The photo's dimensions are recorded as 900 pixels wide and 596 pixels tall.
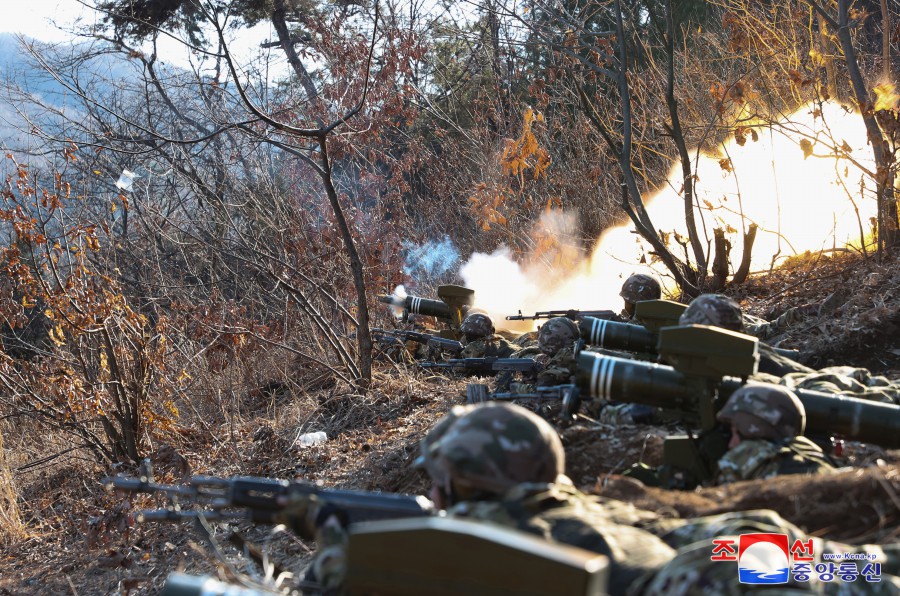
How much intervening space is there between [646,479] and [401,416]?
437 cm

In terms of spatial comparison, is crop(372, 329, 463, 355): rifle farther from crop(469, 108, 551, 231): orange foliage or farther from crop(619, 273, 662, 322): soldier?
crop(469, 108, 551, 231): orange foliage

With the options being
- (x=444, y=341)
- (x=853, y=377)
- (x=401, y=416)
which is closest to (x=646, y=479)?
(x=853, y=377)

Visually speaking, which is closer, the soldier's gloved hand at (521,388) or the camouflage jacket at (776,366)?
the camouflage jacket at (776,366)

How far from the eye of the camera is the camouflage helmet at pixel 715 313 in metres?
5.93

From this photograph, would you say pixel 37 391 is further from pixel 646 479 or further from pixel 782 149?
pixel 782 149

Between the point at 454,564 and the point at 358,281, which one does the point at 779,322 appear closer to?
the point at 358,281

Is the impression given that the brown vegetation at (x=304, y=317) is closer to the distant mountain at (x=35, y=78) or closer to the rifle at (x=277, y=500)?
the distant mountain at (x=35, y=78)

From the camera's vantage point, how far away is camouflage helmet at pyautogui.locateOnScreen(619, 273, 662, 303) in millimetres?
8742

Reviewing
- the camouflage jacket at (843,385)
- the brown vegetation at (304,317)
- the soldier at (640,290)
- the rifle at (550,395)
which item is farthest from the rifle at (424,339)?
the camouflage jacket at (843,385)

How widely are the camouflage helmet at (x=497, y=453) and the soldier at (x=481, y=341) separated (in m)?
6.71

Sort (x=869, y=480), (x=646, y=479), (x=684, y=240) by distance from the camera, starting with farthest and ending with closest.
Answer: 1. (x=684, y=240)
2. (x=646, y=479)
3. (x=869, y=480)

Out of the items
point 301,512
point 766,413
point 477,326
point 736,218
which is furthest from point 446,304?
point 301,512

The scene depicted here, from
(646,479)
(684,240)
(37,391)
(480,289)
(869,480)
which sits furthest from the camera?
(480,289)

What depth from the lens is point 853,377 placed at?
6.20 meters
